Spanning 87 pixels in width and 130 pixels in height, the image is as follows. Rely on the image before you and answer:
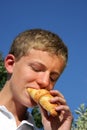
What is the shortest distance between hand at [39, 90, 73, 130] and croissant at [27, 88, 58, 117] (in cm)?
6

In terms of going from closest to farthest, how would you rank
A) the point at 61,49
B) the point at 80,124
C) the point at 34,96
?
the point at 34,96 < the point at 61,49 < the point at 80,124

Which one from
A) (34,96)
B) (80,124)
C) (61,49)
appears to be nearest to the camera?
(34,96)

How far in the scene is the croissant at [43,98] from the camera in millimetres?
4863

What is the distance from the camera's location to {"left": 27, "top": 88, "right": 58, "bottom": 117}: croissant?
4863 mm

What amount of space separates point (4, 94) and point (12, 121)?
0.36 m

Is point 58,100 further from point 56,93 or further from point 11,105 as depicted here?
point 11,105

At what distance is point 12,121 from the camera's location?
16.5 feet

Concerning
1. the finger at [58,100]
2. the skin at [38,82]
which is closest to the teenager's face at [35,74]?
the skin at [38,82]

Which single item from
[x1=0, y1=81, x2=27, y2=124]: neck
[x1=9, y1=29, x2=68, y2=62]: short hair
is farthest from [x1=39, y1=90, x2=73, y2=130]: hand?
[x1=9, y1=29, x2=68, y2=62]: short hair

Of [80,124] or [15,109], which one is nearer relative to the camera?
[15,109]

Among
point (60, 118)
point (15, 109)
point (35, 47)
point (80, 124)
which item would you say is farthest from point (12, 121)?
point (80, 124)

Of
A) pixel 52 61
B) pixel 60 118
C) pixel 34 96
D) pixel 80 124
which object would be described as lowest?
pixel 80 124

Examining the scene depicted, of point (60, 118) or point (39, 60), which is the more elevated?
point (39, 60)

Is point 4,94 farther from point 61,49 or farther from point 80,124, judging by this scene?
point 80,124
